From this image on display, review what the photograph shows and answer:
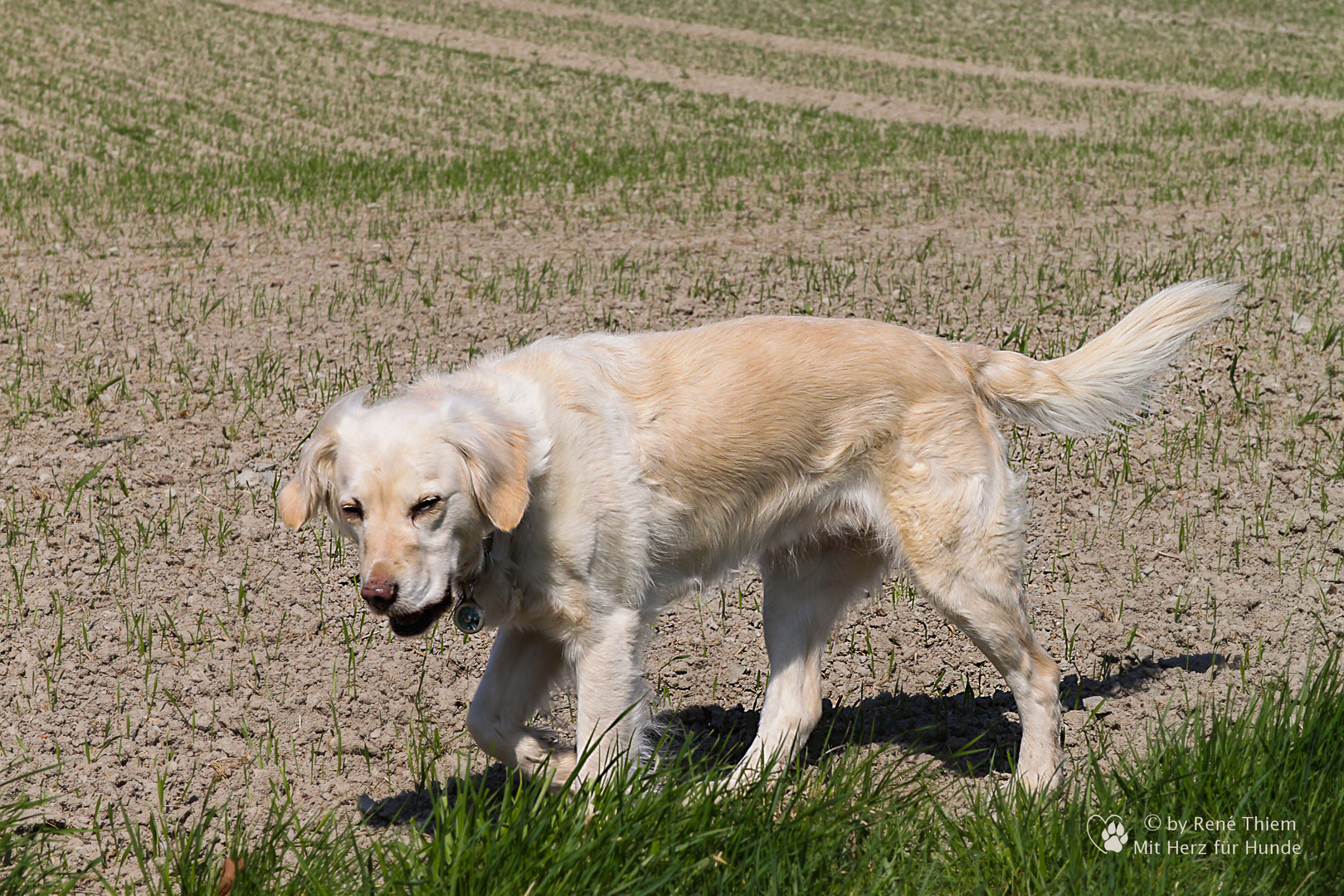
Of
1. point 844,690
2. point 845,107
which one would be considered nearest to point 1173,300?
point 844,690

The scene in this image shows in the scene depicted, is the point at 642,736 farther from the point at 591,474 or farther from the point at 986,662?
the point at 986,662

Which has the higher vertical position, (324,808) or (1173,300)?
(1173,300)

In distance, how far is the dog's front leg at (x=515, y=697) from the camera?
3.59 m

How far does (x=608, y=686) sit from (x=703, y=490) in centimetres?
64

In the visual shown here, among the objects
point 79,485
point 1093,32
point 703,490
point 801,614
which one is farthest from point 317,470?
point 1093,32

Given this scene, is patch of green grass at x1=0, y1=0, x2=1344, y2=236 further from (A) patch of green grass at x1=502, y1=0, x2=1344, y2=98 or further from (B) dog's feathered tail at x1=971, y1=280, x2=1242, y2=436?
(B) dog's feathered tail at x1=971, y1=280, x2=1242, y2=436

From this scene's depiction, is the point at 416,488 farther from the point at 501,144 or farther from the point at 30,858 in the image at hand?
the point at 501,144

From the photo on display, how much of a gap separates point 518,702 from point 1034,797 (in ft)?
4.78

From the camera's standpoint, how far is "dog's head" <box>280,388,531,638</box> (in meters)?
2.99

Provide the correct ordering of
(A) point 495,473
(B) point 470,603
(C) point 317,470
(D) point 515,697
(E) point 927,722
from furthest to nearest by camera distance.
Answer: (E) point 927,722
(D) point 515,697
(B) point 470,603
(C) point 317,470
(A) point 495,473

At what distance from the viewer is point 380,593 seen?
9.52 ft

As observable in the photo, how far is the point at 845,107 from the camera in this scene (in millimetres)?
19125

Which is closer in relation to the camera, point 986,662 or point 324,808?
point 324,808

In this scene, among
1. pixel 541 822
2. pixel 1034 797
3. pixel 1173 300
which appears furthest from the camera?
pixel 1173 300
